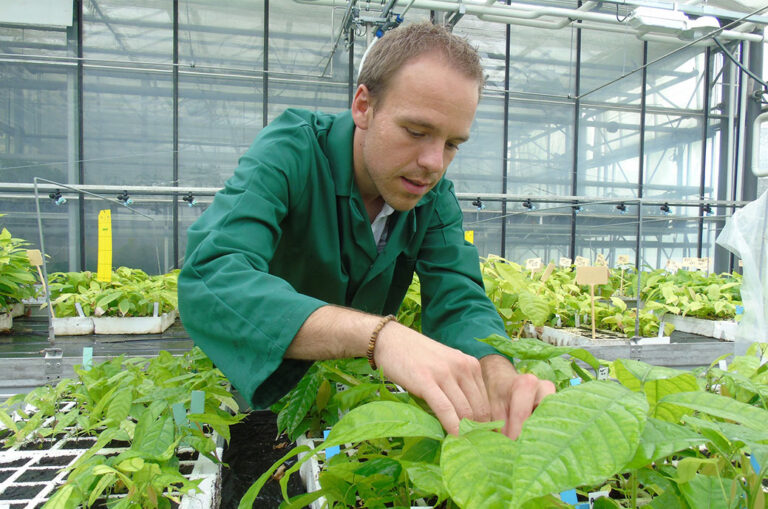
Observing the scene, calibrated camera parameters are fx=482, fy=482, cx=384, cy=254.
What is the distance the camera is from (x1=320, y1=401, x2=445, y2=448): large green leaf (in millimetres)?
335

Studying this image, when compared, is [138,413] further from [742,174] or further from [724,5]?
[742,174]

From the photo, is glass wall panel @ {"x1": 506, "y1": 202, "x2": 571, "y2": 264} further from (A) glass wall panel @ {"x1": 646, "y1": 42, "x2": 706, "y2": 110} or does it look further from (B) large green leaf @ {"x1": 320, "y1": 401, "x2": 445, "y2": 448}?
(B) large green leaf @ {"x1": 320, "y1": 401, "x2": 445, "y2": 448}

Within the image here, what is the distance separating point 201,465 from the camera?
74 cm

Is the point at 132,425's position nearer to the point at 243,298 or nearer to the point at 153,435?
the point at 153,435

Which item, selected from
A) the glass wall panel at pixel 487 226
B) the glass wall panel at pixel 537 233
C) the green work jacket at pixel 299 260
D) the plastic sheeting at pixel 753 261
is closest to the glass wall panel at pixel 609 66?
the glass wall panel at pixel 537 233

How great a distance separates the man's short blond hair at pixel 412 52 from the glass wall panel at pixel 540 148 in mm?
5539

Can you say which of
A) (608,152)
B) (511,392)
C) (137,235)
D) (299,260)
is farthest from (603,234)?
(511,392)

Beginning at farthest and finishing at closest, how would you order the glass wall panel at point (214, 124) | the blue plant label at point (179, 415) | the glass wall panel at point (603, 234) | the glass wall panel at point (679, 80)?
1. the glass wall panel at point (679, 80)
2. the glass wall panel at point (603, 234)
3. the glass wall panel at point (214, 124)
4. the blue plant label at point (179, 415)

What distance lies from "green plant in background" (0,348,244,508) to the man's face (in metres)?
0.50

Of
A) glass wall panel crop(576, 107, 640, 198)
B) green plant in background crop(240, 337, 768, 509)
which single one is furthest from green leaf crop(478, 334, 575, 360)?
glass wall panel crop(576, 107, 640, 198)

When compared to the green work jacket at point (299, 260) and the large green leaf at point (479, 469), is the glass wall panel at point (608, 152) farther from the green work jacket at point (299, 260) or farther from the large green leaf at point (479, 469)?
the large green leaf at point (479, 469)

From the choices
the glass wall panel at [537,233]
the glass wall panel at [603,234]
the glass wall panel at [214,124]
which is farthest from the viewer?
the glass wall panel at [603,234]

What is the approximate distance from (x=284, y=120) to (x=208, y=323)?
19.6 inches

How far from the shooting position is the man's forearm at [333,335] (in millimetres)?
565
